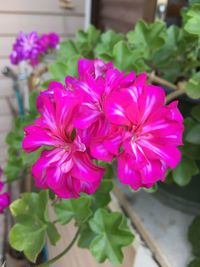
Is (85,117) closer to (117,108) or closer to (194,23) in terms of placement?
(117,108)

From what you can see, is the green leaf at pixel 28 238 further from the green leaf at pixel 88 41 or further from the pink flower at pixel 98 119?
the green leaf at pixel 88 41

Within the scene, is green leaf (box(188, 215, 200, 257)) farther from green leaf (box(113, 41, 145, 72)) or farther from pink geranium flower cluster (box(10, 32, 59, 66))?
pink geranium flower cluster (box(10, 32, 59, 66))

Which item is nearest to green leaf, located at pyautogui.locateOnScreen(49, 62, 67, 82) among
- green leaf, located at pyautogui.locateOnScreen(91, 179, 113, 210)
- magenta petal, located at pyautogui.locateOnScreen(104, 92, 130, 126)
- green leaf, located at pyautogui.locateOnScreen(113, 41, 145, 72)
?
green leaf, located at pyautogui.locateOnScreen(113, 41, 145, 72)

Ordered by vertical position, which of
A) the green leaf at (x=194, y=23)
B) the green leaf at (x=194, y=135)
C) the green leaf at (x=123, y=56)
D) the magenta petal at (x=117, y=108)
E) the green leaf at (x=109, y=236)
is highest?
the green leaf at (x=194, y=23)

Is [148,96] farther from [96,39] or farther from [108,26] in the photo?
[108,26]

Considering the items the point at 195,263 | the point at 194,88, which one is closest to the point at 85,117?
the point at 194,88

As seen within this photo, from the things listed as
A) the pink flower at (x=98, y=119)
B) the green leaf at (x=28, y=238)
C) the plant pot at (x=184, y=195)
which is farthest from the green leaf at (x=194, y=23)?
the green leaf at (x=28, y=238)

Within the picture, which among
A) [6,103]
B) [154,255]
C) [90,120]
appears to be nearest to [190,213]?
[154,255]
